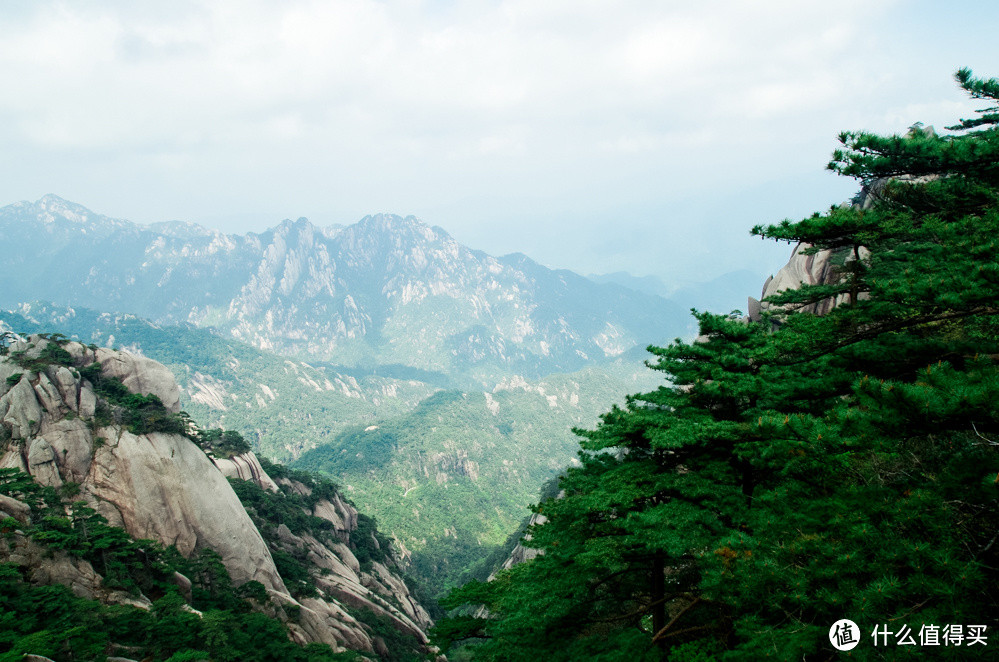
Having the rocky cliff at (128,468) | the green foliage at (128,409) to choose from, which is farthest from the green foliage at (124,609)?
the green foliage at (128,409)

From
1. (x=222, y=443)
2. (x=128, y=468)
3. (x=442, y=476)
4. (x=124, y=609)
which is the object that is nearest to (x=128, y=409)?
(x=128, y=468)

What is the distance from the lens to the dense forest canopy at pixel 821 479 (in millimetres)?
5465

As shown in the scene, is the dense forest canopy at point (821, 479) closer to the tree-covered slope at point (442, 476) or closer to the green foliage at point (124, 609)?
the green foliage at point (124, 609)

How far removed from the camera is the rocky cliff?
1203 inches

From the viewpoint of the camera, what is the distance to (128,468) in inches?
1270

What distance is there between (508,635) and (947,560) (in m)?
10.4

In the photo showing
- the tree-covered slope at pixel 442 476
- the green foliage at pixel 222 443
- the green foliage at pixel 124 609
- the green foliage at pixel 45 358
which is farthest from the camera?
the tree-covered slope at pixel 442 476

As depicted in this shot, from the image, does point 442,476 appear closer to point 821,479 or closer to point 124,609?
point 124,609

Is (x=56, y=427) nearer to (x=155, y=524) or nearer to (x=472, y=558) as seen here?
(x=155, y=524)

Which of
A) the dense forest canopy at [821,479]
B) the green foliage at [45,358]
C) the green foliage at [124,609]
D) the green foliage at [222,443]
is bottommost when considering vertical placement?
the green foliage at [124,609]

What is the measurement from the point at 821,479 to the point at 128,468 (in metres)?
39.2

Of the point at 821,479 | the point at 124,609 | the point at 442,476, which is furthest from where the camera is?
the point at 442,476

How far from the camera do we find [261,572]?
1396 inches

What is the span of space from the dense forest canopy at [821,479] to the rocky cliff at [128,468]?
2553 cm
